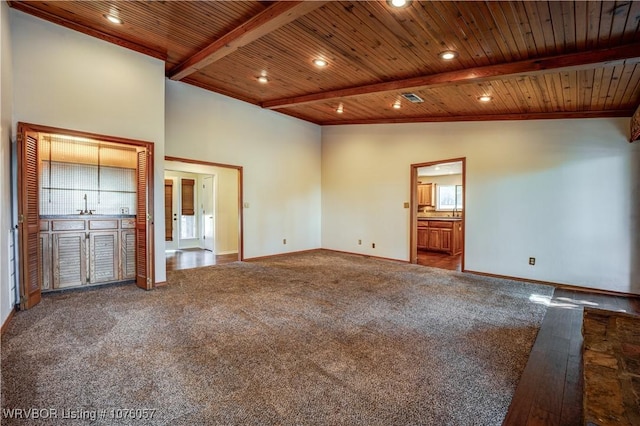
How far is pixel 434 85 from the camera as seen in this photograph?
421cm

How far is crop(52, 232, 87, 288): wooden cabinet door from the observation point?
159 inches

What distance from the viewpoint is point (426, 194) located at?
9.45m

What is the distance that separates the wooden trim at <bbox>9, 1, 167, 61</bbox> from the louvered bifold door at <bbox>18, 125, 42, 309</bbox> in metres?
1.29

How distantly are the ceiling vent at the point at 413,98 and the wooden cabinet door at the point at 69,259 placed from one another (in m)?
5.19

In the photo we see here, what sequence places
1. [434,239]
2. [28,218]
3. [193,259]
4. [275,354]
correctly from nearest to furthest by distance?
[275,354] → [28,218] → [193,259] → [434,239]

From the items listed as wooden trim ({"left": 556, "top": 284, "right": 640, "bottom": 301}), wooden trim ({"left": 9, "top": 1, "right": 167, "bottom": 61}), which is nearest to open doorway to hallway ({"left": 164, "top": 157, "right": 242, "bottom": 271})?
wooden trim ({"left": 9, "top": 1, "right": 167, "bottom": 61})

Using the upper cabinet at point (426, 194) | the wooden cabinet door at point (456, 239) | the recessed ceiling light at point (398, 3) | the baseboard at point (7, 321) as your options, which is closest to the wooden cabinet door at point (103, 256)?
the baseboard at point (7, 321)

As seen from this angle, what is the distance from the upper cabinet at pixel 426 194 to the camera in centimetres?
940

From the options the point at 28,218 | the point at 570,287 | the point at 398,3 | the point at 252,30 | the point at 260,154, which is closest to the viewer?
the point at 398,3

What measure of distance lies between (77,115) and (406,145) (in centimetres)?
547

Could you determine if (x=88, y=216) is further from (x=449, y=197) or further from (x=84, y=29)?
(x=449, y=197)

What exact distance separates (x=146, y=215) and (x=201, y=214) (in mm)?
4526

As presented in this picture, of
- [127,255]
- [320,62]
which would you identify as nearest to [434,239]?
[320,62]

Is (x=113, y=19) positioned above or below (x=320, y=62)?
above
